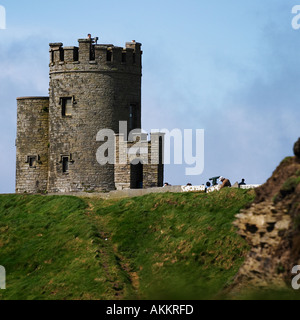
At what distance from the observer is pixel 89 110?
58.8 metres

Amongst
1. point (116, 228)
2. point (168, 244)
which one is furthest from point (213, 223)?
point (116, 228)

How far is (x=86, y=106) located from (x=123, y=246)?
50.6ft

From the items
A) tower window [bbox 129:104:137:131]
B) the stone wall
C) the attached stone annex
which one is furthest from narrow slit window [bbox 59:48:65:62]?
tower window [bbox 129:104:137:131]

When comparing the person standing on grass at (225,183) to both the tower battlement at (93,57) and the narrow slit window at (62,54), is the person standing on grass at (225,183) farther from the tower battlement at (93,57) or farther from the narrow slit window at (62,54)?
the narrow slit window at (62,54)

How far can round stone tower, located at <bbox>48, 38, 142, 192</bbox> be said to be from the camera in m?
58.7

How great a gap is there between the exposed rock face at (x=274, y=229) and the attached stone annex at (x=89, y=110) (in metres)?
26.3

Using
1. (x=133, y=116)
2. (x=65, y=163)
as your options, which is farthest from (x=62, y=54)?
(x=65, y=163)

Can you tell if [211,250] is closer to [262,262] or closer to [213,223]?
[213,223]

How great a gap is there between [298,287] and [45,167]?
35.9 metres

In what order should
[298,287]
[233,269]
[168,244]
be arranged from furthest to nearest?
[168,244]
[233,269]
[298,287]

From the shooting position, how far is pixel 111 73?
5906cm

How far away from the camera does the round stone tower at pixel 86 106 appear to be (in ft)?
193
